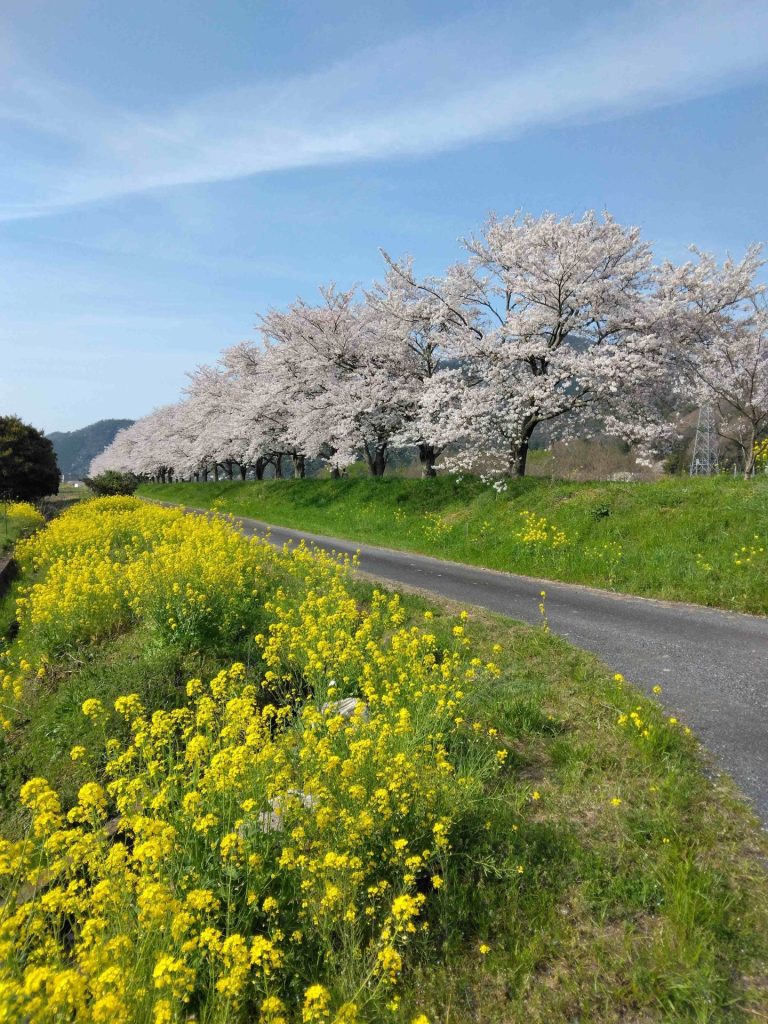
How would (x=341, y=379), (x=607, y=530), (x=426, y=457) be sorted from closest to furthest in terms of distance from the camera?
(x=607, y=530) → (x=426, y=457) → (x=341, y=379)

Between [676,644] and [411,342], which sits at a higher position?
[411,342]

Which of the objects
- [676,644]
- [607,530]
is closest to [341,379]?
[607,530]

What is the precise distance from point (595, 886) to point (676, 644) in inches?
173

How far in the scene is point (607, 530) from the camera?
1206 centimetres

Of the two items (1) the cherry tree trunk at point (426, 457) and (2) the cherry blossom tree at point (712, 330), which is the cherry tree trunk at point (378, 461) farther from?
(2) the cherry blossom tree at point (712, 330)

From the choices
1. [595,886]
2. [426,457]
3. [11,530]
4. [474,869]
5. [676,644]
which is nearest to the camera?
[595,886]

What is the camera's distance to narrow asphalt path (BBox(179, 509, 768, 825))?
469cm

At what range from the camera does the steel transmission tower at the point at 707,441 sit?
2497cm

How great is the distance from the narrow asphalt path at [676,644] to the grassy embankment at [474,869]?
1.28 ft

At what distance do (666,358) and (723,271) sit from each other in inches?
152

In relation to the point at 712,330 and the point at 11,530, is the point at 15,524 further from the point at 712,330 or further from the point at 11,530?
the point at 712,330

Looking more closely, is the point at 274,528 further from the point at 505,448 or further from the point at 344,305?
the point at 344,305

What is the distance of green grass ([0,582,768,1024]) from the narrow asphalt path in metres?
0.38

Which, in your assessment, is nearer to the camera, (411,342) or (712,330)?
(712,330)
